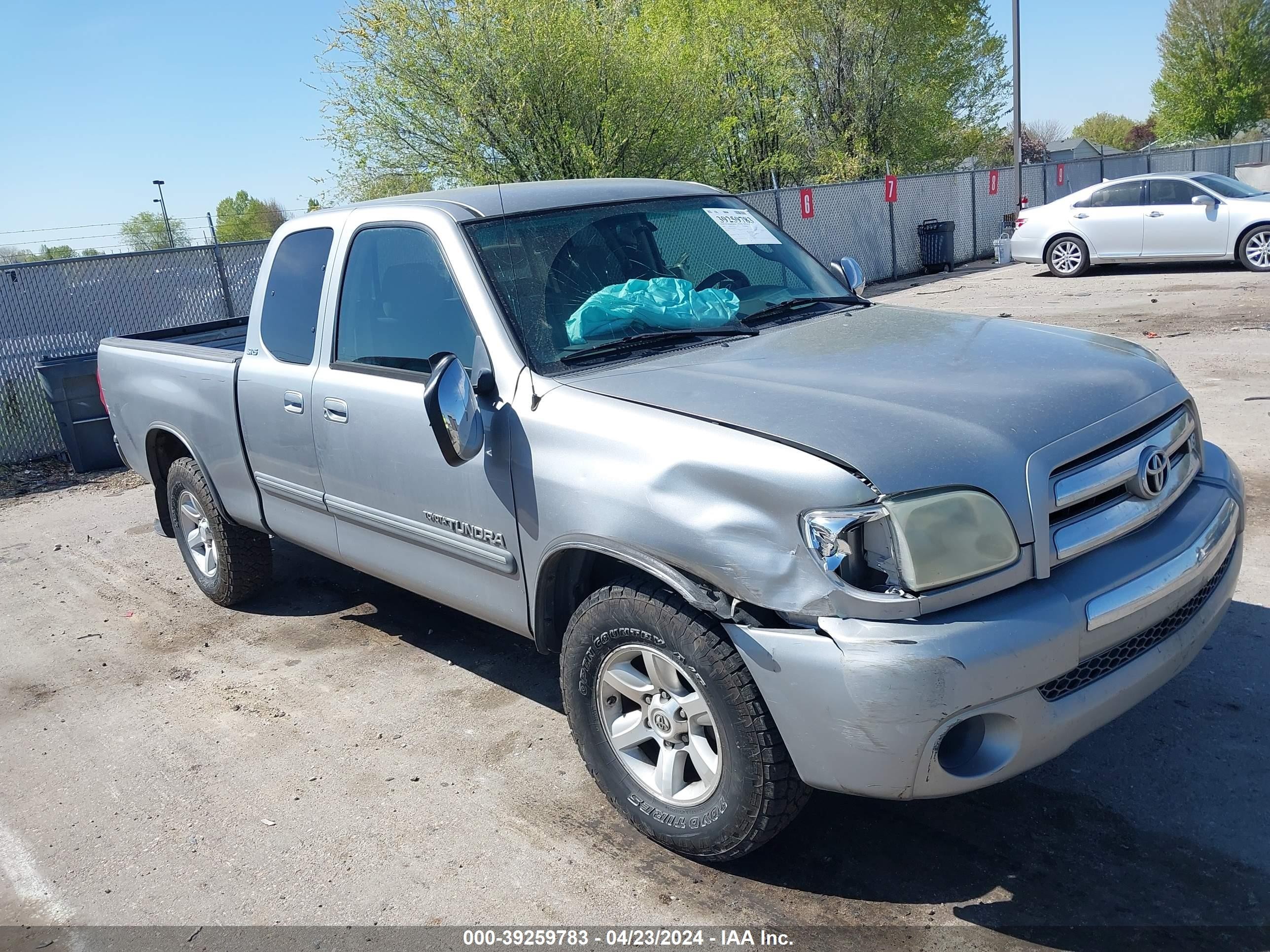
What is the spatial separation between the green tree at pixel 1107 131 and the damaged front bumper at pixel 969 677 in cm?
10273

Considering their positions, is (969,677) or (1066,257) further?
(1066,257)

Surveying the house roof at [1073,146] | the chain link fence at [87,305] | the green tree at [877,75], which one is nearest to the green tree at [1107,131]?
the house roof at [1073,146]

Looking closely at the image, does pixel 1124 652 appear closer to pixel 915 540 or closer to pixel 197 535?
pixel 915 540

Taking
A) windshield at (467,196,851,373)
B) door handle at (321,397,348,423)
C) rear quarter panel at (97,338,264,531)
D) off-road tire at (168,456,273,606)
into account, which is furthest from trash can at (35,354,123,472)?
windshield at (467,196,851,373)

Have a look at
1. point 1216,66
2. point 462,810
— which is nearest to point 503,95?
point 462,810

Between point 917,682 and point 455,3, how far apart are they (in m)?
18.2

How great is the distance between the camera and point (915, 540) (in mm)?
2506

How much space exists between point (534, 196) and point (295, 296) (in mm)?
1248

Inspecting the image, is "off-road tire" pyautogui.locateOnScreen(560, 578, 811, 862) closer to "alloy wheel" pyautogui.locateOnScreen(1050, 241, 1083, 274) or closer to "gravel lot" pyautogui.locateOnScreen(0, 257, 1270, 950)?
"gravel lot" pyautogui.locateOnScreen(0, 257, 1270, 950)

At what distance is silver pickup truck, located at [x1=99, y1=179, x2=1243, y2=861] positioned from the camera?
100.0 inches

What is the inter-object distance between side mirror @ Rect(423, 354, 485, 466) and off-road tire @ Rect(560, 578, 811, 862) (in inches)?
24.9

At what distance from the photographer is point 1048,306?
13.8m

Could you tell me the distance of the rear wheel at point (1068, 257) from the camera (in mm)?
16891

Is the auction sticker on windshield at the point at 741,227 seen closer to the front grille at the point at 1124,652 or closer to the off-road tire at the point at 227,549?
the front grille at the point at 1124,652
